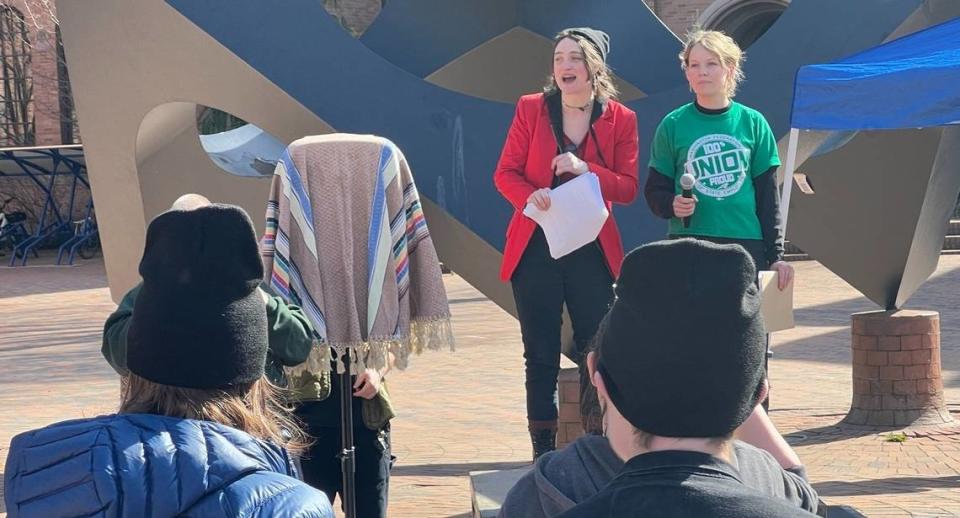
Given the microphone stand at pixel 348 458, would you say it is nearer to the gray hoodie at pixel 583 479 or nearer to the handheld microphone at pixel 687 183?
the handheld microphone at pixel 687 183

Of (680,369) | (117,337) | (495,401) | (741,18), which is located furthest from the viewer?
(741,18)

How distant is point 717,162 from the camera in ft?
16.7

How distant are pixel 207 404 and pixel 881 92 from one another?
4.07m

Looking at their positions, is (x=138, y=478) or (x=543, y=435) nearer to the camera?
(x=138, y=478)

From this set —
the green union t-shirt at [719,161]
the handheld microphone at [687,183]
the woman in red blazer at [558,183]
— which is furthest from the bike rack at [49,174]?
the handheld microphone at [687,183]

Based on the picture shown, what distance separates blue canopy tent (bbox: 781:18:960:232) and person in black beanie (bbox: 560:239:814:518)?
12.7ft

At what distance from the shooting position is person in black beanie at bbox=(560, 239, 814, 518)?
5.74ft

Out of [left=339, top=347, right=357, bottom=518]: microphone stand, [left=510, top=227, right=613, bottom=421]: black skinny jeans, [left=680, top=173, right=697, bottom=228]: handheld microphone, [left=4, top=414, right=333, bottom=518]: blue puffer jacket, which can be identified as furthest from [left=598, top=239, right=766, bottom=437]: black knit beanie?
[left=510, top=227, right=613, bottom=421]: black skinny jeans

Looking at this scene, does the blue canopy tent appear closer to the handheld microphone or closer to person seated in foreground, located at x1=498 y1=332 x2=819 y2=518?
the handheld microphone

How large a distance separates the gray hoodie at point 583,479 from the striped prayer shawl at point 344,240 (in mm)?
2211

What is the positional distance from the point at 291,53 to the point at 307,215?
217 centimetres

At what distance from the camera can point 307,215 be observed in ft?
13.8

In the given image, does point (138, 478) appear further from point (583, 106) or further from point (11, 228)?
point (11, 228)

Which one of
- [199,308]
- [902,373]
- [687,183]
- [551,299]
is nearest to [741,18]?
[902,373]
